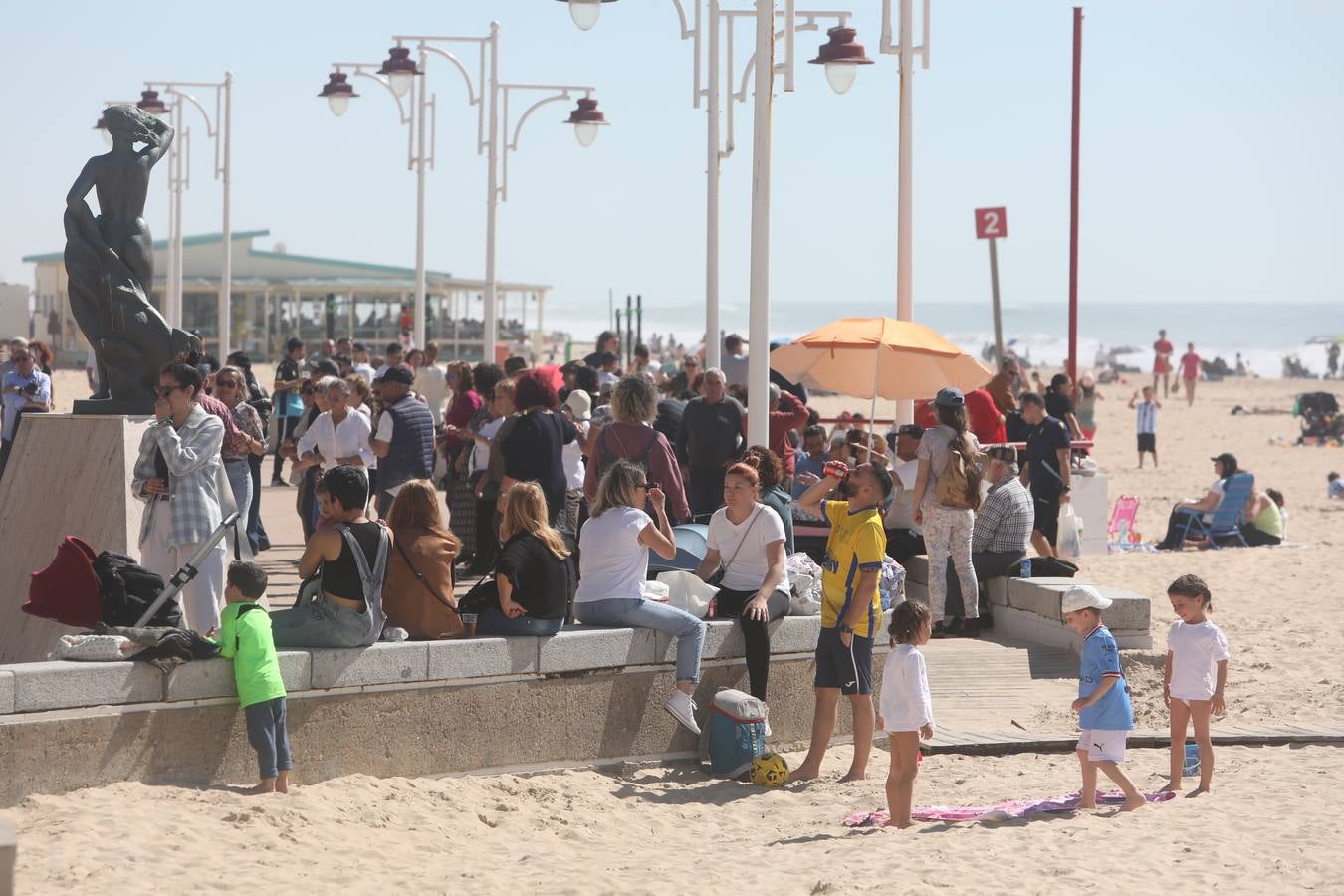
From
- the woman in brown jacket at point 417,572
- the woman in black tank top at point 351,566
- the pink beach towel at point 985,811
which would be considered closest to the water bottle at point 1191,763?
the pink beach towel at point 985,811

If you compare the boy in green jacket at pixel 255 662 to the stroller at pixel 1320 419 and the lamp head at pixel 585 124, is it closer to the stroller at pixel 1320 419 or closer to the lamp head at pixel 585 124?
the lamp head at pixel 585 124

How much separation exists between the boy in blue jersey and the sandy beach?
0.52 feet

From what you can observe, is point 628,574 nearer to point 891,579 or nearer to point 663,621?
point 663,621

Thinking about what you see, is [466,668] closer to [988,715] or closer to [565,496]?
[565,496]

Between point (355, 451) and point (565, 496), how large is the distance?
184 cm

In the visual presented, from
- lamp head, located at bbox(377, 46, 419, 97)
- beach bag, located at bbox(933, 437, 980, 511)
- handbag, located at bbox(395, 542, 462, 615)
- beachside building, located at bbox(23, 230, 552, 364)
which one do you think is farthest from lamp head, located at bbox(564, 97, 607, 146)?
beachside building, located at bbox(23, 230, 552, 364)

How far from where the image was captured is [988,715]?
10.6 m

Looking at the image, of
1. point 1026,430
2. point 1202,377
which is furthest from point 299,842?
point 1202,377

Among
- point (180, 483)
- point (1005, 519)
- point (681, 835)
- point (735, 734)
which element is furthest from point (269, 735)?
point (1005, 519)

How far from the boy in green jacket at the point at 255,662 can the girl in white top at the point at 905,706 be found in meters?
2.66

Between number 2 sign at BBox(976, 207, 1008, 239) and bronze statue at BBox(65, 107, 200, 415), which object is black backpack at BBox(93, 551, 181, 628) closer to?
bronze statue at BBox(65, 107, 200, 415)

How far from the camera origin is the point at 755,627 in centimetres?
905

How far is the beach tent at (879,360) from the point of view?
45.8ft

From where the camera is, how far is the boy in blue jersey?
8.12m
